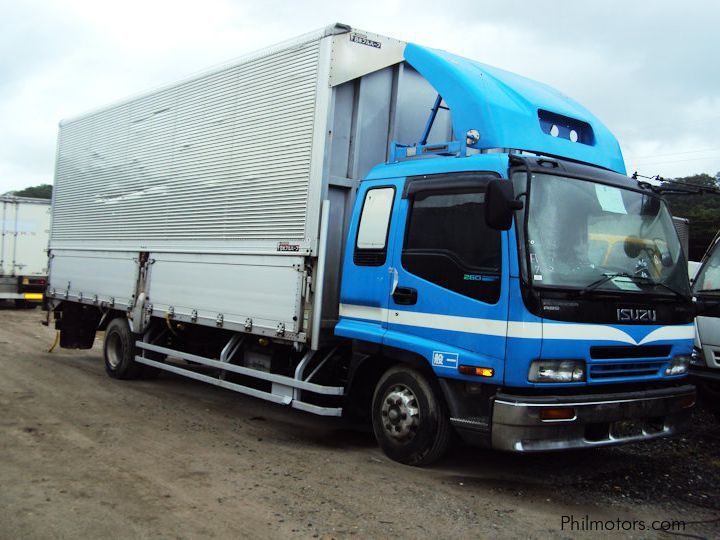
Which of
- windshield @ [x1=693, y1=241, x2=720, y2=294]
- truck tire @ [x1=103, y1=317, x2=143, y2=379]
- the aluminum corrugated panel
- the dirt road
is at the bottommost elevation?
the dirt road

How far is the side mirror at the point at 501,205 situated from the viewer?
16.0ft

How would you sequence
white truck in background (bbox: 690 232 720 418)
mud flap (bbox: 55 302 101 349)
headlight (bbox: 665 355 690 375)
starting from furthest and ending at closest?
mud flap (bbox: 55 302 101 349) → white truck in background (bbox: 690 232 720 418) → headlight (bbox: 665 355 690 375)

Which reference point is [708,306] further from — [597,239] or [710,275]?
[597,239]

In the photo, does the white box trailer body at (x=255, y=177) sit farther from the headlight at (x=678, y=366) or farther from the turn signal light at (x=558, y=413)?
the headlight at (x=678, y=366)

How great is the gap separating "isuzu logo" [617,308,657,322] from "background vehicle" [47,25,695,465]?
0.5 inches

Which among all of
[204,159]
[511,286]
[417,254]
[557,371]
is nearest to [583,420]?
[557,371]

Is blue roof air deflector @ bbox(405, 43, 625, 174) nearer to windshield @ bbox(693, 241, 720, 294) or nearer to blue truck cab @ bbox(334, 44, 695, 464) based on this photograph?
blue truck cab @ bbox(334, 44, 695, 464)

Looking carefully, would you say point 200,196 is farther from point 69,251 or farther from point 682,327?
point 682,327

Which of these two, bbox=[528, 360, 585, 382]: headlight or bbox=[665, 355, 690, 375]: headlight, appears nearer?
bbox=[528, 360, 585, 382]: headlight

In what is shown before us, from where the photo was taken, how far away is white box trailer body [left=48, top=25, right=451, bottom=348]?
657 cm

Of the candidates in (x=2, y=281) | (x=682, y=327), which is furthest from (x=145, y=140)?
(x=2, y=281)

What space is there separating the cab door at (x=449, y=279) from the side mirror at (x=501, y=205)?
21 centimetres

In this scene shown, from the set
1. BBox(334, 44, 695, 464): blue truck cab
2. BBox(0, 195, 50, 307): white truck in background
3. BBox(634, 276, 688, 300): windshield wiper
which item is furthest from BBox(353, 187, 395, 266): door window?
BBox(0, 195, 50, 307): white truck in background

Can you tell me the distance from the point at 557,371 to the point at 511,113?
2195 mm
